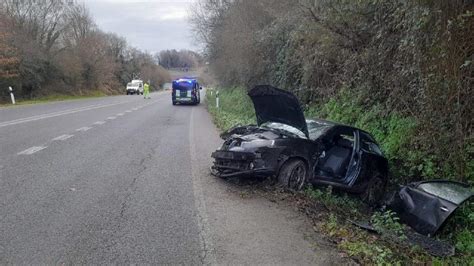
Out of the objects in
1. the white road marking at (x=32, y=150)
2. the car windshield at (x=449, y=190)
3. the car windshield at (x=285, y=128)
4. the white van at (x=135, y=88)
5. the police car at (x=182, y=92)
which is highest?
the car windshield at (x=285, y=128)

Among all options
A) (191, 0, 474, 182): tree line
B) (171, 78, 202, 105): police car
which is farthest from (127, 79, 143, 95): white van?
(191, 0, 474, 182): tree line

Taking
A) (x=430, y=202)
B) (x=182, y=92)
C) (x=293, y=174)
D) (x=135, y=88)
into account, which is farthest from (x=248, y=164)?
(x=135, y=88)

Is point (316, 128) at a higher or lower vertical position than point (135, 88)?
higher

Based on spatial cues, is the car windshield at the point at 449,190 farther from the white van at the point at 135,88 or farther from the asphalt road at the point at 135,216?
the white van at the point at 135,88

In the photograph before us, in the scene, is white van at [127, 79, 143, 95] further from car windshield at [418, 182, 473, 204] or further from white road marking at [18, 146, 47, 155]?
car windshield at [418, 182, 473, 204]

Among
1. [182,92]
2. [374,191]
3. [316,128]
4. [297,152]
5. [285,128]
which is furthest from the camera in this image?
[182,92]

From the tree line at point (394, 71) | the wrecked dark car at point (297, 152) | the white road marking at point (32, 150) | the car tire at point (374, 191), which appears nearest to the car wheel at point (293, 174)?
the wrecked dark car at point (297, 152)

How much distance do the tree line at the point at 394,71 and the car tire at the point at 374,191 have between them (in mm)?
586

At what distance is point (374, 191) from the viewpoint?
798 cm

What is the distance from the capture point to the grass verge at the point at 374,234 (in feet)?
14.6

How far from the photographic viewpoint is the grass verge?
4.44 metres

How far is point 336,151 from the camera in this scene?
314 inches

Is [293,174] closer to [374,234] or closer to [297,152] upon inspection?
[297,152]

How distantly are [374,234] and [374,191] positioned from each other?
2.84m
